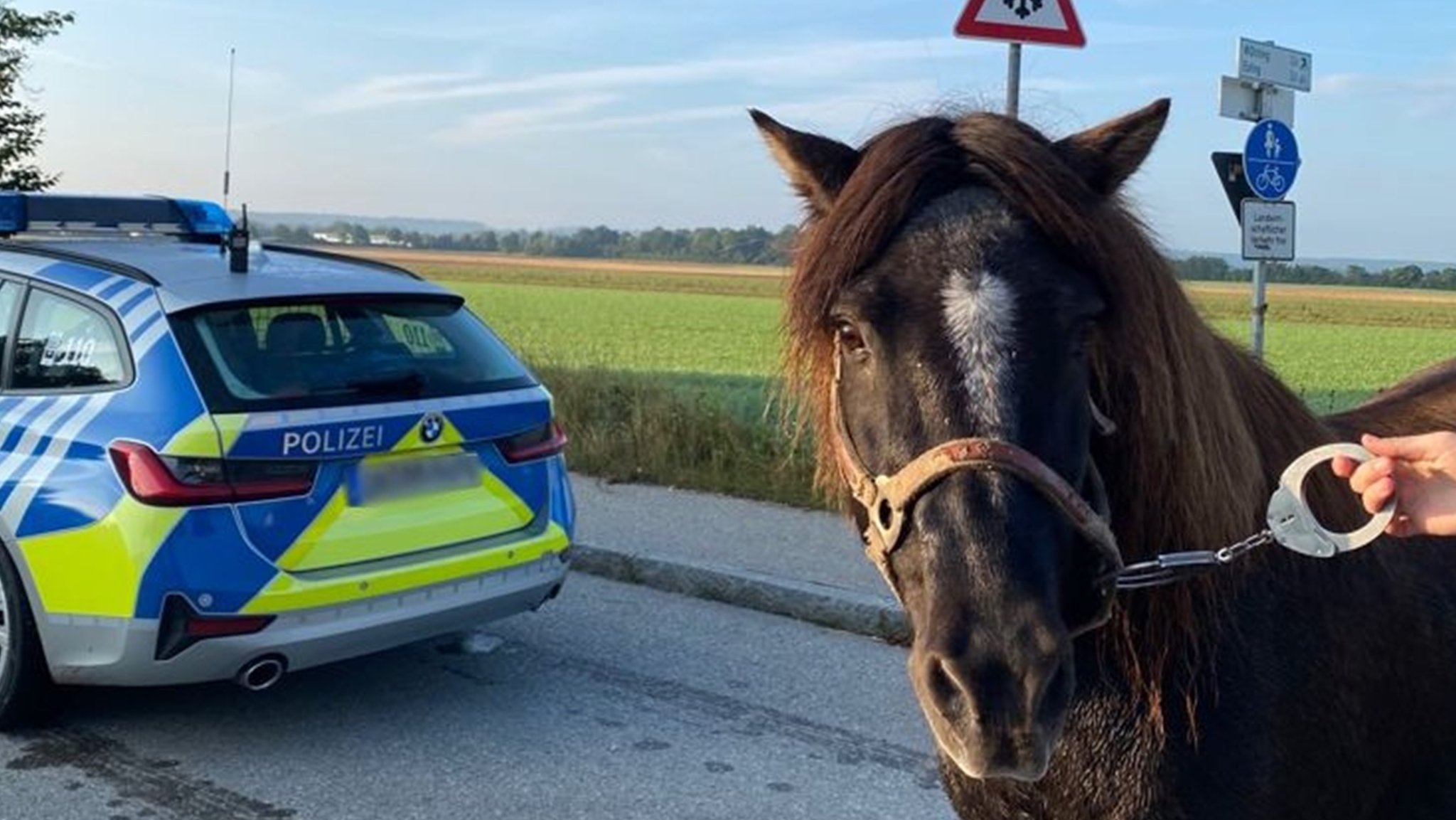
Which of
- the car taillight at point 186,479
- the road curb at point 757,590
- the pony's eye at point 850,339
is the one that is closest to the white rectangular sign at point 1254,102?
the road curb at point 757,590

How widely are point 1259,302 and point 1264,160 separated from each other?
97 centimetres

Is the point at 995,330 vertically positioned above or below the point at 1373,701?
above

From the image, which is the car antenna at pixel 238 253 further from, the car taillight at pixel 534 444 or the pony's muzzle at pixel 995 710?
the pony's muzzle at pixel 995 710

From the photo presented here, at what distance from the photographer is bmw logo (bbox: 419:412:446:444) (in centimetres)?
526

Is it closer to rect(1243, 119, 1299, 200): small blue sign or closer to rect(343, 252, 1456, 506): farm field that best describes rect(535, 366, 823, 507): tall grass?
rect(343, 252, 1456, 506): farm field

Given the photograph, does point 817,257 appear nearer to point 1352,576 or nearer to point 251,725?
point 1352,576

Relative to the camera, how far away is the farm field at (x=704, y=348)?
994cm

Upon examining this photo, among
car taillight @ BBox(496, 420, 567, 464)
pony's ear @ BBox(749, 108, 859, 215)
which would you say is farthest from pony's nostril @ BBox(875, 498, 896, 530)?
car taillight @ BBox(496, 420, 567, 464)

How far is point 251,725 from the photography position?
5.26 meters

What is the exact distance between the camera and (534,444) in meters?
5.76

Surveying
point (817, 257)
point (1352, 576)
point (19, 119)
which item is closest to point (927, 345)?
point (817, 257)

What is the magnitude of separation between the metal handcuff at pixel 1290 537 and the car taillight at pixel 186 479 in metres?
3.40

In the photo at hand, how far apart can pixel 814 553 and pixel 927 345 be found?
5724 mm

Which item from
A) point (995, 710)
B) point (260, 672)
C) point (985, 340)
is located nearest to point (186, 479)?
point (260, 672)
